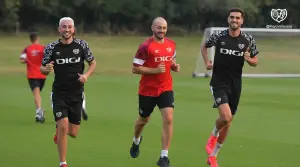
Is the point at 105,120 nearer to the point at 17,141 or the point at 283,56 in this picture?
the point at 17,141

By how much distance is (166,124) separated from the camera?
33.3 ft

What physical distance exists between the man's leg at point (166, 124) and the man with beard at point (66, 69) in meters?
1.23

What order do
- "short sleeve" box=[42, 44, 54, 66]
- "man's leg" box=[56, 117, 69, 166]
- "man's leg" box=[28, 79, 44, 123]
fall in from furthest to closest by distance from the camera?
1. "man's leg" box=[28, 79, 44, 123]
2. "short sleeve" box=[42, 44, 54, 66]
3. "man's leg" box=[56, 117, 69, 166]

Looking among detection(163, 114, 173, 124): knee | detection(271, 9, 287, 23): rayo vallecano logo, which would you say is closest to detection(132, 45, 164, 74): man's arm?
detection(163, 114, 173, 124): knee

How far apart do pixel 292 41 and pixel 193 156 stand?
2467 cm

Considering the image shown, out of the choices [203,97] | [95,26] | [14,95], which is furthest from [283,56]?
[95,26]

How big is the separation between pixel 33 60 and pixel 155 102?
7226mm

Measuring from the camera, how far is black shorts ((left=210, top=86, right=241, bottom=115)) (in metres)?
10.2

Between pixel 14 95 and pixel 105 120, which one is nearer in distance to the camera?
pixel 105 120

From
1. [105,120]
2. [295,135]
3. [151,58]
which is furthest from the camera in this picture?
[105,120]

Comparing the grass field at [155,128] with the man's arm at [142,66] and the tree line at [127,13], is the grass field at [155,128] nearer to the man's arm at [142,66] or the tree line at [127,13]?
the man's arm at [142,66]

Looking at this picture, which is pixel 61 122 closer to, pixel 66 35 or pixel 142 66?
pixel 66 35

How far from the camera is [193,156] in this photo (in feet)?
36.8

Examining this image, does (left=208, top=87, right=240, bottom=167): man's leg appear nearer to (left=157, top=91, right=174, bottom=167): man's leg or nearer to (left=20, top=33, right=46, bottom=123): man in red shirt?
(left=157, top=91, right=174, bottom=167): man's leg
